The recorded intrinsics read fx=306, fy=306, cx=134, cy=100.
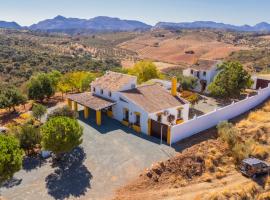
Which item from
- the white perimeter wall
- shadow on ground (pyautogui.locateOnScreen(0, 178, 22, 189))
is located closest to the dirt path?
the white perimeter wall

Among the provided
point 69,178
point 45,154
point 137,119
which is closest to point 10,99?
point 45,154

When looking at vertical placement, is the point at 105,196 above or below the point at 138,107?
below

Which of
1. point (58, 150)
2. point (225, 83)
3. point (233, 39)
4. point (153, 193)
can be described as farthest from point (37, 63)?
point (233, 39)

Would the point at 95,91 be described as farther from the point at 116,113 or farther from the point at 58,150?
the point at 58,150

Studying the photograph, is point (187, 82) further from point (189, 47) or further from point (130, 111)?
point (189, 47)

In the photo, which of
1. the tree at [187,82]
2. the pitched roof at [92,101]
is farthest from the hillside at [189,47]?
the pitched roof at [92,101]

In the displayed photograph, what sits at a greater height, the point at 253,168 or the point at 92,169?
the point at 253,168

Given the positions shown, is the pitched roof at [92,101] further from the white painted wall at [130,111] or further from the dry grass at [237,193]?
the dry grass at [237,193]
